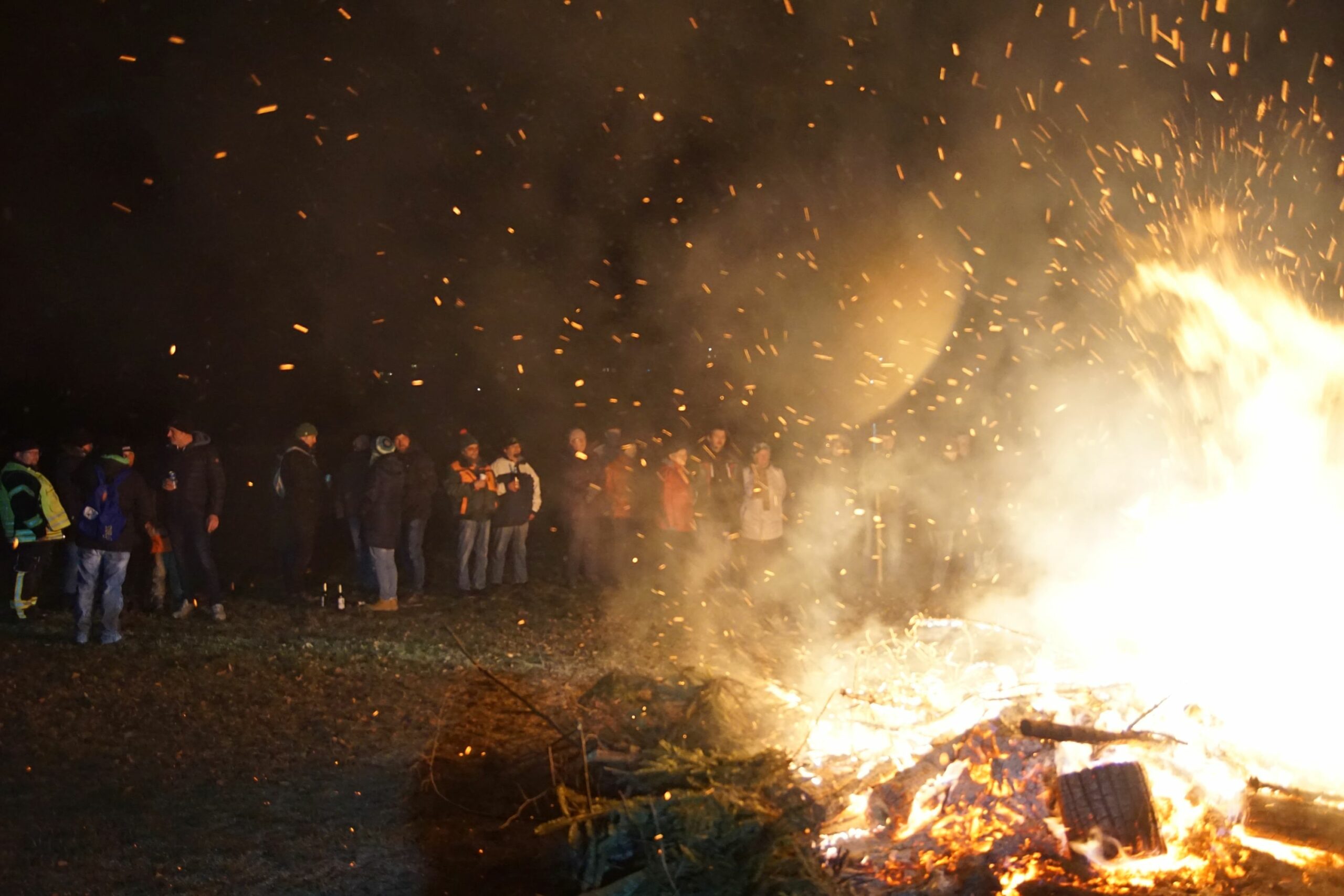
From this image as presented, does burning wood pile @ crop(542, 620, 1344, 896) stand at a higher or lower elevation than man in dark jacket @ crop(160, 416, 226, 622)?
Answer: lower

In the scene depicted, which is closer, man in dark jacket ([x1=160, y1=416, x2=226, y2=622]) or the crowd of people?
the crowd of people

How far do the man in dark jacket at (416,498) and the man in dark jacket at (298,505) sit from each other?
86 centimetres

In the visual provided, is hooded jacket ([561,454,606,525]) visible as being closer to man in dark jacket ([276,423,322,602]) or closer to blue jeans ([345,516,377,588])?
blue jeans ([345,516,377,588])

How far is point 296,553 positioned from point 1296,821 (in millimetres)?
8198

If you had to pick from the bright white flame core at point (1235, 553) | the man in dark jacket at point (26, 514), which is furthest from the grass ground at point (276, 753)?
the bright white flame core at point (1235, 553)

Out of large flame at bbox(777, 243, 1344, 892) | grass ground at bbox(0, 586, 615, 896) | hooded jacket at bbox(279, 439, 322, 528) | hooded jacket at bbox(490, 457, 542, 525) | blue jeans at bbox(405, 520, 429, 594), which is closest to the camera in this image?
grass ground at bbox(0, 586, 615, 896)

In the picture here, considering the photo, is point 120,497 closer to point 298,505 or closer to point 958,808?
point 298,505

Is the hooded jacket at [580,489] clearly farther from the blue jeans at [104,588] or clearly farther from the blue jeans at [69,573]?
the blue jeans at [69,573]

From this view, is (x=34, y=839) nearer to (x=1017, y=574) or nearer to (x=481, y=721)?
(x=481, y=721)

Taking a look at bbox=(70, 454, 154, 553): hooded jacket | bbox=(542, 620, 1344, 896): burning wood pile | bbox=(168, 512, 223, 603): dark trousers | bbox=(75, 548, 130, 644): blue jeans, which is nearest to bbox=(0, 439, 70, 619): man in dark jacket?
bbox=(70, 454, 154, 553): hooded jacket

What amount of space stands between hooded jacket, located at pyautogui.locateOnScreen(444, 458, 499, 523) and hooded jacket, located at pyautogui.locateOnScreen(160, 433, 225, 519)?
7.27 ft

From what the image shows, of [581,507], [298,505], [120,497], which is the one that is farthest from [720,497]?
[120,497]

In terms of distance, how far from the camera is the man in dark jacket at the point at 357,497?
396 inches

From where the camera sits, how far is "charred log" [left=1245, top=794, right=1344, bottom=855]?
462 cm
